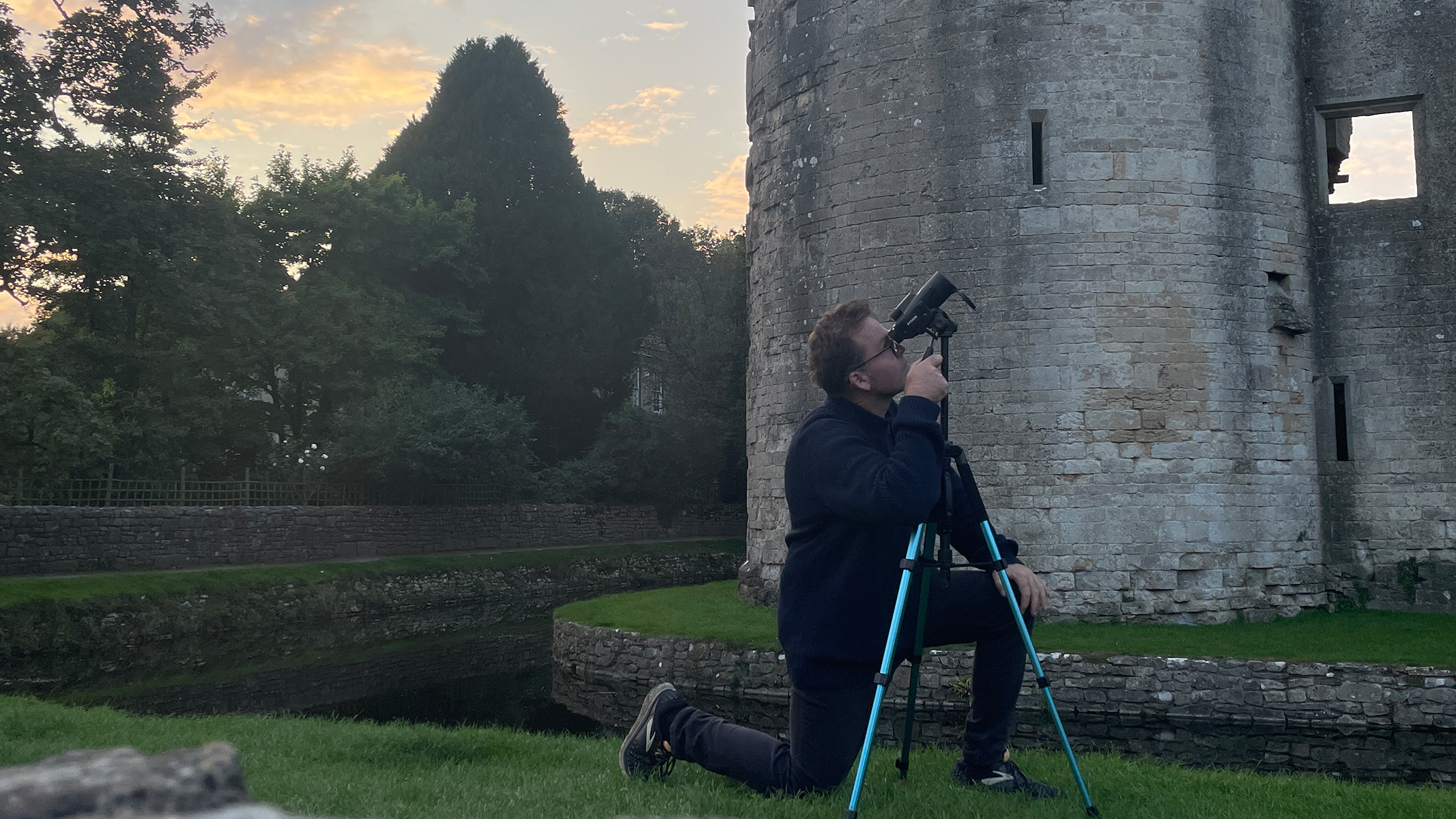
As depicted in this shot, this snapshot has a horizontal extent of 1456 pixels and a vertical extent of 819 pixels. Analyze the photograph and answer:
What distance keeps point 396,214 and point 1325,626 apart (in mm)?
23090

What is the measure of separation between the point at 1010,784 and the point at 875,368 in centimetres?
169

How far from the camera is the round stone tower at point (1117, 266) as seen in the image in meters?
11.3

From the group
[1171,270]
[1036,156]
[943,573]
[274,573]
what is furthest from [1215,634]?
[274,573]

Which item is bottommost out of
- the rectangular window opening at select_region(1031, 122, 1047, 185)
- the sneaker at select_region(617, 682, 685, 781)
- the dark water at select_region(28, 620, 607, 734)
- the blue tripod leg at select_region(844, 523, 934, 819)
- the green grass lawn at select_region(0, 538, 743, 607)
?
the dark water at select_region(28, 620, 607, 734)

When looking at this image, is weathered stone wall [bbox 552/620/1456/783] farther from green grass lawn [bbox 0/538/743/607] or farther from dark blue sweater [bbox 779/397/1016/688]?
green grass lawn [bbox 0/538/743/607]

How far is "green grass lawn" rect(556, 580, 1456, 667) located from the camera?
9.53m

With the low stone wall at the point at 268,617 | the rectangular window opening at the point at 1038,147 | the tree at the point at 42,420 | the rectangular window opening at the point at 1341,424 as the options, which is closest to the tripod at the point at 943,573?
the rectangular window opening at the point at 1038,147

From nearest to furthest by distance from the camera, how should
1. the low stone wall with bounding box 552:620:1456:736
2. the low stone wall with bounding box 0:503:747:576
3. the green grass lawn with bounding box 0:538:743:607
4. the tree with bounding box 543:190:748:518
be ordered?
1. the low stone wall with bounding box 552:620:1456:736
2. the green grass lawn with bounding box 0:538:743:607
3. the low stone wall with bounding box 0:503:747:576
4. the tree with bounding box 543:190:748:518

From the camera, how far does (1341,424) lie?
12.5m

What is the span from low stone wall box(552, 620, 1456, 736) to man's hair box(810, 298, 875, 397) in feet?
18.1

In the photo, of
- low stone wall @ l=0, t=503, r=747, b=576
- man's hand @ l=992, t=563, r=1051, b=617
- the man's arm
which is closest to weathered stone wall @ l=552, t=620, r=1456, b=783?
man's hand @ l=992, t=563, r=1051, b=617

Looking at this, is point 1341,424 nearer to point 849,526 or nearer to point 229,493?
point 849,526

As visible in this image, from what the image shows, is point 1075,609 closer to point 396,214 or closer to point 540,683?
point 540,683

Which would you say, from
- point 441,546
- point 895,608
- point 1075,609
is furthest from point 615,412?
point 895,608
